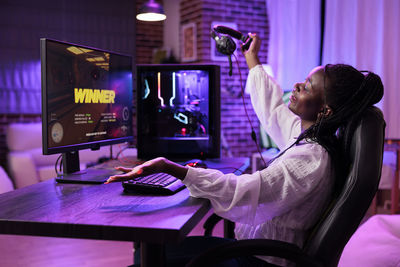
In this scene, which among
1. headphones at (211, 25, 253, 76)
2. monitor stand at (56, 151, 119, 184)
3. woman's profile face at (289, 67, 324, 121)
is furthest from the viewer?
headphones at (211, 25, 253, 76)

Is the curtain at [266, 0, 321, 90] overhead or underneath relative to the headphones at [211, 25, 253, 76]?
overhead

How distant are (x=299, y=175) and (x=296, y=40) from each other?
3990mm

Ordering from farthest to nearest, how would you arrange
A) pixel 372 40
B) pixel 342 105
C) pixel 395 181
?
pixel 372 40 → pixel 395 181 → pixel 342 105

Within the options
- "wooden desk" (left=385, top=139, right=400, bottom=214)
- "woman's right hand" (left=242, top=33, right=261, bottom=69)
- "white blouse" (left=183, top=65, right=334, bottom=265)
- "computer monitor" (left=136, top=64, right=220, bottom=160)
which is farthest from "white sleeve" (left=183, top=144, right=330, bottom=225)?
"wooden desk" (left=385, top=139, right=400, bottom=214)

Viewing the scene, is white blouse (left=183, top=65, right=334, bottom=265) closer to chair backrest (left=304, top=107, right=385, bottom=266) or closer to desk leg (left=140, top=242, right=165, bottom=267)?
chair backrest (left=304, top=107, right=385, bottom=266)

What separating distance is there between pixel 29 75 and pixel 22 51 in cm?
32

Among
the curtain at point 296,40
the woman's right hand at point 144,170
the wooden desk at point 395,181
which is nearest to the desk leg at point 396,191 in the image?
the wooden desk at point 395,181

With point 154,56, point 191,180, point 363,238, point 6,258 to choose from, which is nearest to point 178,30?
point 154,56

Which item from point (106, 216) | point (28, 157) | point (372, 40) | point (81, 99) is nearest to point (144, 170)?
point (106, 216)

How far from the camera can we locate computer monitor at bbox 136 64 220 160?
2.03 meters

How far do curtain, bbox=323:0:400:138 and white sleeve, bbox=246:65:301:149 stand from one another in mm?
2480

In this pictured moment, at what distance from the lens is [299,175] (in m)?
1.16

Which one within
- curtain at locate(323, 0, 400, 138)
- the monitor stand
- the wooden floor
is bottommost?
the wooden floor

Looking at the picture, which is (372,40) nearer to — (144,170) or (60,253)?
(60,253)
